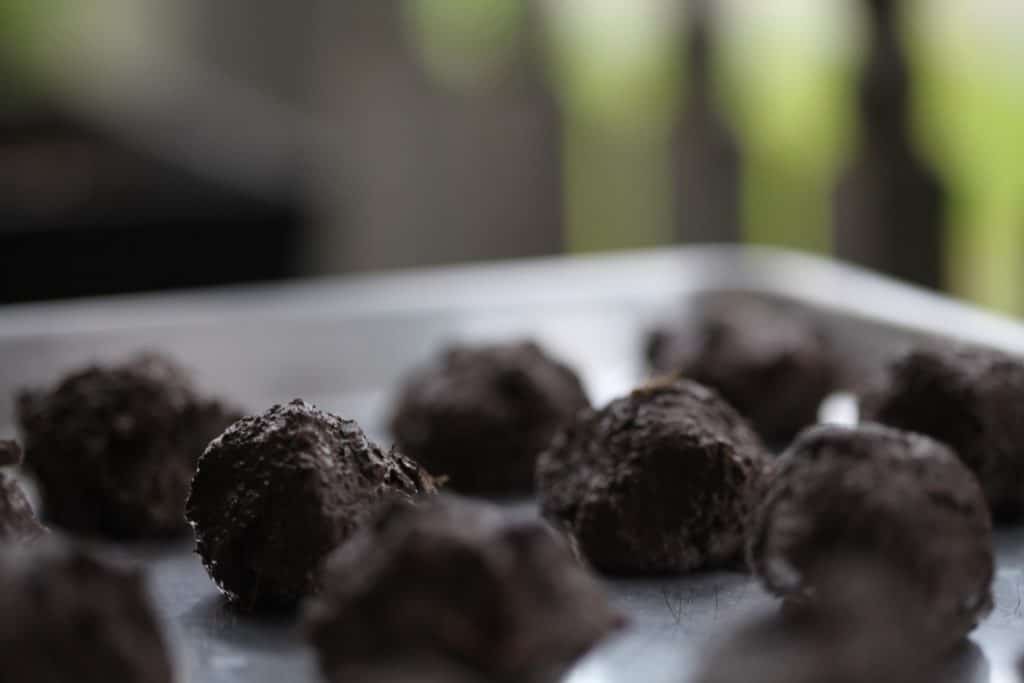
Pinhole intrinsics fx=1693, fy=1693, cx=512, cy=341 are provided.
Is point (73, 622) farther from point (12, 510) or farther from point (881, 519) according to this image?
point (881, 519)

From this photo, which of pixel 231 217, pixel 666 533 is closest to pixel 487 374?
pixel 666 533

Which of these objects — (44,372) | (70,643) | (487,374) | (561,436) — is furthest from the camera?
(44,372)

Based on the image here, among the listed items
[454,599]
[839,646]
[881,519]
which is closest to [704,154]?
[881,519]

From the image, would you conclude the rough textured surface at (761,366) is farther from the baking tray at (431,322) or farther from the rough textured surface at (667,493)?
the rough textured surface at (667,493)

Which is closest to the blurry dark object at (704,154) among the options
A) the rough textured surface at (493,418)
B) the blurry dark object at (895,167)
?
the blurry dark object at (895,167)

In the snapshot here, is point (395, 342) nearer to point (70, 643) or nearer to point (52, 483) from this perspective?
point (52, 483)
